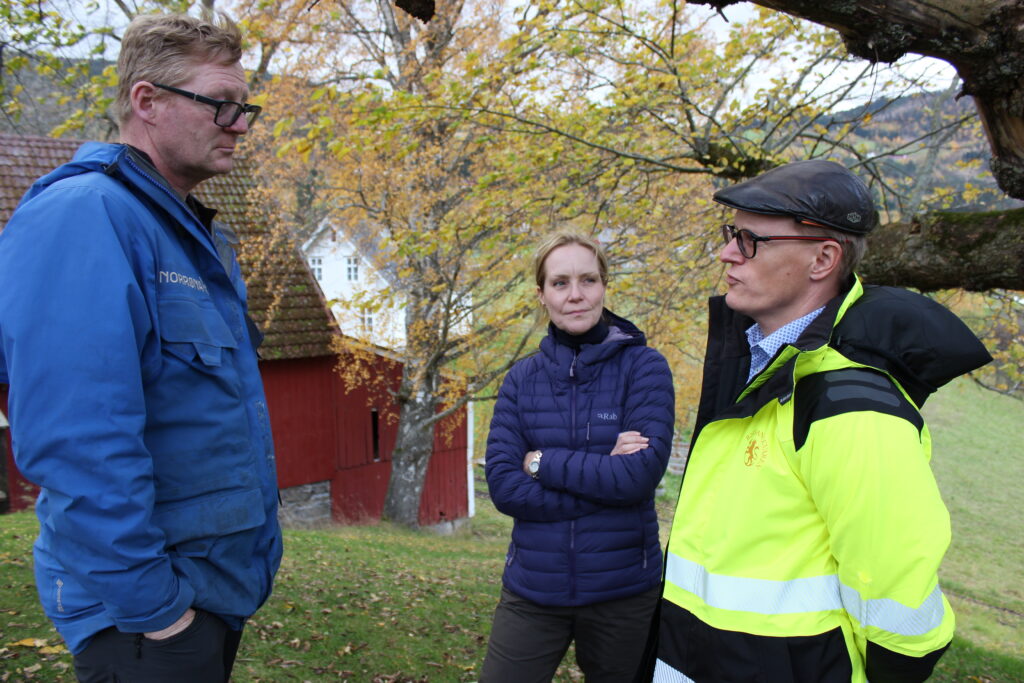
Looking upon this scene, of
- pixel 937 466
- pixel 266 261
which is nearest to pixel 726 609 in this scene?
pixel 266 261

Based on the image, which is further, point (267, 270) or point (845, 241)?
point (267, 270)

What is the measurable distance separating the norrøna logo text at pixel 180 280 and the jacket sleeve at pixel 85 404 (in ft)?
0.49

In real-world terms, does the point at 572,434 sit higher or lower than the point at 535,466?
higher

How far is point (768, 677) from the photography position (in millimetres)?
1690

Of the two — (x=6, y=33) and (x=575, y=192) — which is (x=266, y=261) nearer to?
(x=6, y=33)

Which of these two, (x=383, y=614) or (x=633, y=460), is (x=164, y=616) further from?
(x=383, y=614)

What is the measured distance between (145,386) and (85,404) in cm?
19

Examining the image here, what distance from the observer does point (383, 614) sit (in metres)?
6.20

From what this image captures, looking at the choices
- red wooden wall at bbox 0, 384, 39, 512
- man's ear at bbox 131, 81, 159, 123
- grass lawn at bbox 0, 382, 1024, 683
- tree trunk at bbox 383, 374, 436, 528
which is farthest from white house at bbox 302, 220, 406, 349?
man's ear at bbox 131, 81, 159, 123

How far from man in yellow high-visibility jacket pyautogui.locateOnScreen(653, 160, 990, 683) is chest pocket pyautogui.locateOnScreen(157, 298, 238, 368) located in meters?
1.32

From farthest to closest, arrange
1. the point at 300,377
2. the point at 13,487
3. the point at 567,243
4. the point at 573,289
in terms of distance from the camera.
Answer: the point at 300,377
the point at 13,487
the point at 567,243
the point at 573,289

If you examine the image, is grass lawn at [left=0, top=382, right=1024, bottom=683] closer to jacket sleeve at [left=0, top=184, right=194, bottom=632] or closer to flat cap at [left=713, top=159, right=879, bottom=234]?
jacket sleeve at [left=0, top=184, right=194, bottom=632]

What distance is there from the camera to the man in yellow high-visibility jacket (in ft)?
4.99

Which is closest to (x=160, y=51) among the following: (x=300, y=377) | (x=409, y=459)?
(x=300, y=377)
